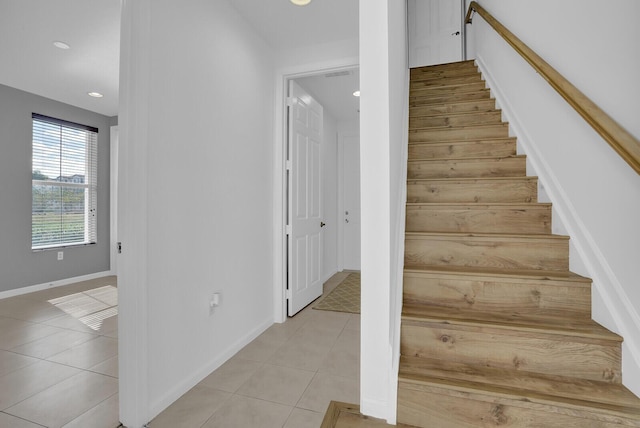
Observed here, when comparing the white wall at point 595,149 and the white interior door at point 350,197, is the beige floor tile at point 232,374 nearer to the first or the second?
the white wall at point 595,149

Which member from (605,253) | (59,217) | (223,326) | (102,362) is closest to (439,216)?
(605,253)

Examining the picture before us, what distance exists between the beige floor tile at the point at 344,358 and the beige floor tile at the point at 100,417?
3.77ft

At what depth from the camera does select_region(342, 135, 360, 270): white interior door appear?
17.0 feet

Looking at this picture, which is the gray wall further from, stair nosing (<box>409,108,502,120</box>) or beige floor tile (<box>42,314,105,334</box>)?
stair nosing (<box>409,108,502,120</box>)

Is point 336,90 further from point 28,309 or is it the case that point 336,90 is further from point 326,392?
point 28,309

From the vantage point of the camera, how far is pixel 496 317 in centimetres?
140

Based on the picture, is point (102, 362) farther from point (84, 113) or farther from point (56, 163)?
point (84, 113)

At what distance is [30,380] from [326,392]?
1.84 meters

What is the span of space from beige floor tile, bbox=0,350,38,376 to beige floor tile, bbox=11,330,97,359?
0.04 m

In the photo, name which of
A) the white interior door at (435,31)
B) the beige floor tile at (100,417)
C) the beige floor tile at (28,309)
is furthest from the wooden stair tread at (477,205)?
the beige floor tile at (28,309)

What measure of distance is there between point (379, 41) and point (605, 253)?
1379 millimetres

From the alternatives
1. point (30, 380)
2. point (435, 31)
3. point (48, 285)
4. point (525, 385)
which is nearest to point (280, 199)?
point (30, 380)

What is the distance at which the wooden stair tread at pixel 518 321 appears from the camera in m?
1.22

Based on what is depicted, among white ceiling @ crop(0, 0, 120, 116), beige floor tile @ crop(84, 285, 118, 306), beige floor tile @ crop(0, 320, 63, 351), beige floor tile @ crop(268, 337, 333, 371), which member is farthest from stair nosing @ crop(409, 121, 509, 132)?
beige floor tile @ crop(84, 285, 118, 306)
